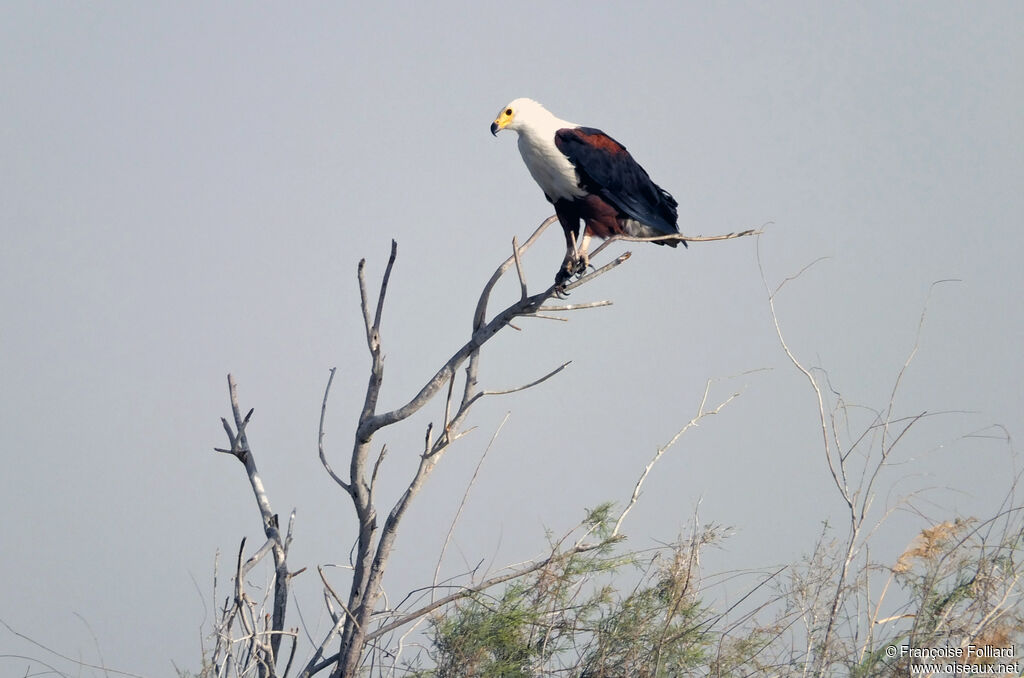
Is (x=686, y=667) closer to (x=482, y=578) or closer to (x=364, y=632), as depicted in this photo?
(x=482, y=578)

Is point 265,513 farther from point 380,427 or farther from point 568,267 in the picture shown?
point 568,267

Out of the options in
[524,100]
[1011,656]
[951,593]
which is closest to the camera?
[1011,656]

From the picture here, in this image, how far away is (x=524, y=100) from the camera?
4.12 m

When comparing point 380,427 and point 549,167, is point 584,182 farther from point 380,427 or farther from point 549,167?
point 380,427

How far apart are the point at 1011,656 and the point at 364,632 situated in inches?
79.2

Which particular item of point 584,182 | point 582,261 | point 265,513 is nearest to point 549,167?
point 584,182

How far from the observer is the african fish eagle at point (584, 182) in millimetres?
3881

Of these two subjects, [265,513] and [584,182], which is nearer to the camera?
[265,513]

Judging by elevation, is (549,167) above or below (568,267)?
above

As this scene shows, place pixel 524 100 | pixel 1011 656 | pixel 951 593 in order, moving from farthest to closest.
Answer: pixel 524 100
pixel 951 593
pixel 1011 656

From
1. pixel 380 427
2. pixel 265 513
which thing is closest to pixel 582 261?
pixel 380 427

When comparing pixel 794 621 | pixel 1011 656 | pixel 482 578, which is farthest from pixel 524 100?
pixel 1011 656

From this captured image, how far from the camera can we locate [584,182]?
3.88 meters

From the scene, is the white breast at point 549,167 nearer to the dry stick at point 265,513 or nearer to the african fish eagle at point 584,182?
the african fish eagle at point 584,182
